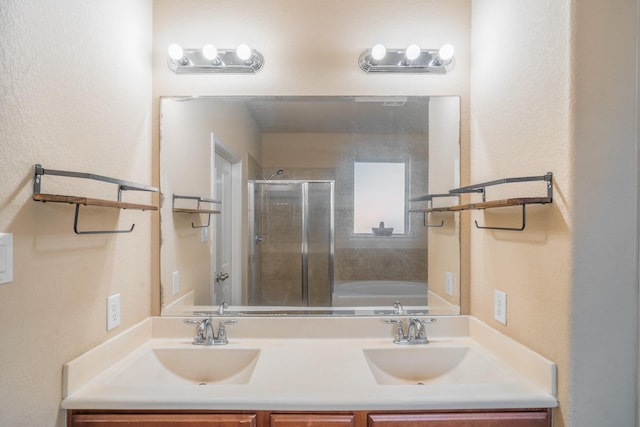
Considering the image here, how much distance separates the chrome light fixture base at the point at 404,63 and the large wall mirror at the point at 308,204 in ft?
0.43

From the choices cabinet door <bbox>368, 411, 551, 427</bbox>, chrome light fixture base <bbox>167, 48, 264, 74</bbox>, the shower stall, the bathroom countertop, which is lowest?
cabinet door <bbox>368, 411, 551, 427</bbox>

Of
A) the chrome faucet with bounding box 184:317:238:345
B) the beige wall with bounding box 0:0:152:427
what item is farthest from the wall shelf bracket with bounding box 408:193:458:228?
the beige wall with bounding box 0:0:152:427

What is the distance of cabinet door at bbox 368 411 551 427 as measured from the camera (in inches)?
44.0

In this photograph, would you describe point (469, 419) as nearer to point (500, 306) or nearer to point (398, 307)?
point (500, 306)

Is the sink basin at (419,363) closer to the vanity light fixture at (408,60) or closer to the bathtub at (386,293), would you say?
the bathtub at (386,293)

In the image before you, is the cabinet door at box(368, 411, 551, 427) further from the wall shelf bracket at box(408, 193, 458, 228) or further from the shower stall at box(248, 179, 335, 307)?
the wall shelf bracket at box(408, 193, 458, 228)

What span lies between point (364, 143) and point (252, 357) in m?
1.09

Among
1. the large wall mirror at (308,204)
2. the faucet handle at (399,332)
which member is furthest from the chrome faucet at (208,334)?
the faucet handle at (399,332)

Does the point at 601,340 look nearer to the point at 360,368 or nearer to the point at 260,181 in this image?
the point at 360,368

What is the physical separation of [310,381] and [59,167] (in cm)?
105

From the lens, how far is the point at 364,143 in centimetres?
171

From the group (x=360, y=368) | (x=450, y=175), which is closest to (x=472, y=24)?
(x=450, y=175)

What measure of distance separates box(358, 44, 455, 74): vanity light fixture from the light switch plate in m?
1.45

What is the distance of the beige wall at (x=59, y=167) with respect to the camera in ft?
2.98
